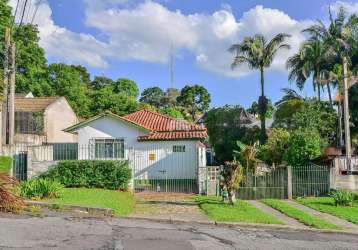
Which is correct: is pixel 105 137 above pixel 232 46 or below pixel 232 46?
below

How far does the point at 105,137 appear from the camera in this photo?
28250 mm

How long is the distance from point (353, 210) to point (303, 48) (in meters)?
29.4

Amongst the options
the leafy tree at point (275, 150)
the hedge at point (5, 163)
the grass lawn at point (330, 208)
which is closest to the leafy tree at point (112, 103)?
the leafy tree at point (275, 150)

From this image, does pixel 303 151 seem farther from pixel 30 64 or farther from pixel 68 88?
pixel 68 88

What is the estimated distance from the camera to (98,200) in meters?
16.5

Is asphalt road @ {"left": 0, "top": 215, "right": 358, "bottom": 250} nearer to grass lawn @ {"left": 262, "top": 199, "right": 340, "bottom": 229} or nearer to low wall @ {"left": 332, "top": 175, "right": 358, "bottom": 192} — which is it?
grass lawn @ {"left": 262, "top": 199, "right": 340, "bottom": 229}

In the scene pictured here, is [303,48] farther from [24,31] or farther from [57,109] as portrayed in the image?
[24,31]

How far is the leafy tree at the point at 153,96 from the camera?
85688 millimetres

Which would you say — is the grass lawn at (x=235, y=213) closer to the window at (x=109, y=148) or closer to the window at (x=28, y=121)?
the window at (x=109, y=148)

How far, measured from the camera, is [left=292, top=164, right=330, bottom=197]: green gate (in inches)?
886

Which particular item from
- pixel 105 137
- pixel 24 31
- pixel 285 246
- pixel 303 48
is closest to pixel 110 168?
pixel 105 137

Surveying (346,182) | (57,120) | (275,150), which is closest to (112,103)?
(57,120)

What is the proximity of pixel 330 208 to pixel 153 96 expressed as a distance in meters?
70.1

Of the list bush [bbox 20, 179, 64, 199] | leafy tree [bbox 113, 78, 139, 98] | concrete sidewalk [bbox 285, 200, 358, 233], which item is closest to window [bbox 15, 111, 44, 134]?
bush [bbox 20, 179, 64, 199]
